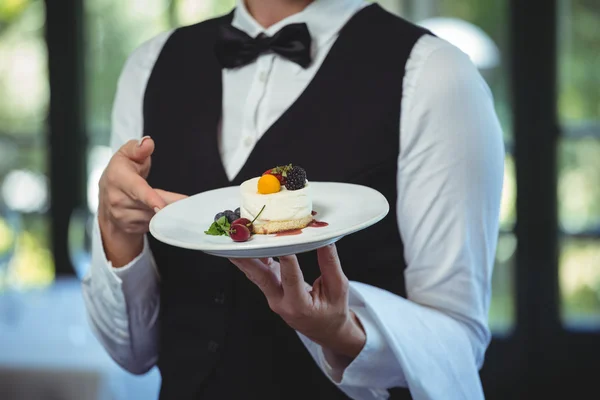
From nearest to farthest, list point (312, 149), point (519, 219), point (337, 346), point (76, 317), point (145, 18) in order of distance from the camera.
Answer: point (337, 346) < point (312, 149) < point (76, 317) < point (519, 219) < point (145, 18)

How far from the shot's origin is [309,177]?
1.32 meters

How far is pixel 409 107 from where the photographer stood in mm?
1260

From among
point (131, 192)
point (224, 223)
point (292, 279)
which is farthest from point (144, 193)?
point (292, 279)

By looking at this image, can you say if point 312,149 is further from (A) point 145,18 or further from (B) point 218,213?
(A) point 145,18

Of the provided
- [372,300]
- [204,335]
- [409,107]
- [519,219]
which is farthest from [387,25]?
[519,219]

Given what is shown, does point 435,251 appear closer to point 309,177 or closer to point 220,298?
point 309,177

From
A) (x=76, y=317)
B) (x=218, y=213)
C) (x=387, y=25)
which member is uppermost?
(x=387, y=25)

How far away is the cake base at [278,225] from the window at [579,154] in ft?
12.0

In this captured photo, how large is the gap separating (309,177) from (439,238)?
250 mm

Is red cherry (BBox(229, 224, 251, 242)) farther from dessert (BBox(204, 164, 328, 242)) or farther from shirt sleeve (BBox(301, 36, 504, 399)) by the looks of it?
shirt sleeve (BBox(301, 36, 504, 399))

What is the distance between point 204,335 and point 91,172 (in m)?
3.98

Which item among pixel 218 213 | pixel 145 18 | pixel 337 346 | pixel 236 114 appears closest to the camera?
pixel 218 213

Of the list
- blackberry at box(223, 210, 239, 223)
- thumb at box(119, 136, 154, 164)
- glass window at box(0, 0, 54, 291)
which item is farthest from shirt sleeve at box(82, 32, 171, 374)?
glass window at box(0, 0, 54, 291)

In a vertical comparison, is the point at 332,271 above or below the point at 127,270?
above
